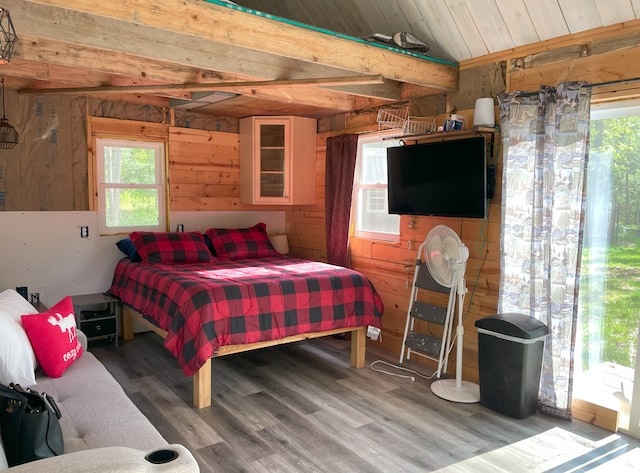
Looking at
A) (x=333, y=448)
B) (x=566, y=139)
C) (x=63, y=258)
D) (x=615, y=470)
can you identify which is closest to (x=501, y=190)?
(x=566, y=139)

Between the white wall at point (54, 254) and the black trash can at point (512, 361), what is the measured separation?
349 cm

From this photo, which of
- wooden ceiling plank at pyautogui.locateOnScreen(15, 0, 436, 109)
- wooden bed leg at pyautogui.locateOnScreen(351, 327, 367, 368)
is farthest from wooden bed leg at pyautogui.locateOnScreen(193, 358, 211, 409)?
wooden ceiling plank at pyautogui.locateOnScreen(15, 0, 436, 109)

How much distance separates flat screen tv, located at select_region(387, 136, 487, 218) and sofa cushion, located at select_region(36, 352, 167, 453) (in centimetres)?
250

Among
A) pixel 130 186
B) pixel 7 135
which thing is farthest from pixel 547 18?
pixel 7 135

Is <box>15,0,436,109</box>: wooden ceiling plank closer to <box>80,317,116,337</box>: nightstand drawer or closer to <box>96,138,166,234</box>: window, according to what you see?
<box>96,138,166,234</box>: window

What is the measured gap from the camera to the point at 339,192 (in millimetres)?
4934

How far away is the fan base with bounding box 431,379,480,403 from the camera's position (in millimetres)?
3404

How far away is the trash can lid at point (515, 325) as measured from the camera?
3.04 metres

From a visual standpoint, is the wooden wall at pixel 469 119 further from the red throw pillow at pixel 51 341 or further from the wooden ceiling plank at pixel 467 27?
the red throw pillow at pixel 51 341

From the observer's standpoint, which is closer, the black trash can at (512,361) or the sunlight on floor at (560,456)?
the sunlight on floor at (560,456)

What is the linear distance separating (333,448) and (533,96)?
2525mm

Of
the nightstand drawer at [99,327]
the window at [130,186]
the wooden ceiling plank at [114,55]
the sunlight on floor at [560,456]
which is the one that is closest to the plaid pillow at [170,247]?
the window at [130,186]

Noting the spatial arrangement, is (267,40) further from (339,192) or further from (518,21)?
(339,192)

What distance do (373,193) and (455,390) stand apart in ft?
6.64
